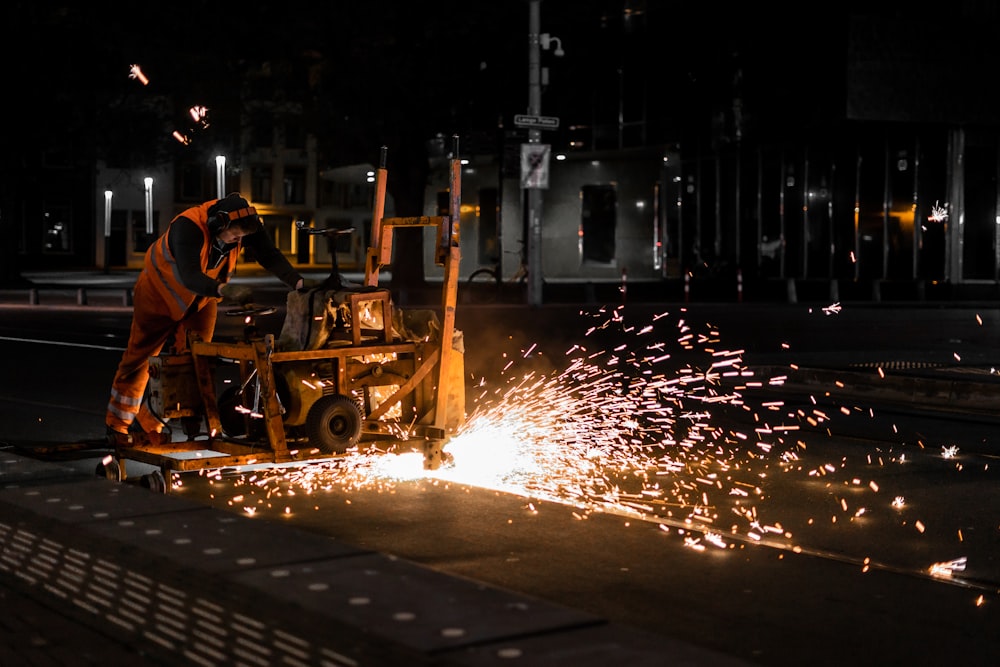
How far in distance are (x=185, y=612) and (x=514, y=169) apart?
81.1 ft

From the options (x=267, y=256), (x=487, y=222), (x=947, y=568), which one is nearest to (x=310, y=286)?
(x=267, y=256)

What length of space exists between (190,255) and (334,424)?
50.5 inches

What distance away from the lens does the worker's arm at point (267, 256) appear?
8.34 meters

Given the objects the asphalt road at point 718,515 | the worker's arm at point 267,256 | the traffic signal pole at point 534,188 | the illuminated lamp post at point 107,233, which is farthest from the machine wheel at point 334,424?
the illuminated lamp post at point 107,233

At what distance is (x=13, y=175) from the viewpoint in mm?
44156

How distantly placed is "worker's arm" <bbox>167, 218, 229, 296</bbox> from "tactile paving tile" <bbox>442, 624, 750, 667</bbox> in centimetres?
435

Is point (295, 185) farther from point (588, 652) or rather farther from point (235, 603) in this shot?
point (588, 652)

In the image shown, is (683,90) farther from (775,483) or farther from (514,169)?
(775,483)

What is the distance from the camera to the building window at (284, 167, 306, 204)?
265ft

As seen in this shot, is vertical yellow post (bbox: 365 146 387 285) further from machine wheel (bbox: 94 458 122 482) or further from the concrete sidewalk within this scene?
the concrete sidewalk

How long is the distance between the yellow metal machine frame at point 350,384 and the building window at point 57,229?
211 feet

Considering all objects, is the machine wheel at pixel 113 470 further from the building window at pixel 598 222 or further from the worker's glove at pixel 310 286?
the building window at pixel 598 222

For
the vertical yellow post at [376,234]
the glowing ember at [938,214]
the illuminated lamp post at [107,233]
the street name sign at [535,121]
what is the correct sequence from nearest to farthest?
the vertical yellow post at [376,234], the street name sign at [535,121], the glowing ember at [938,214], the illuminated lamp post at [107,233]

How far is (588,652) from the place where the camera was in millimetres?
3971
